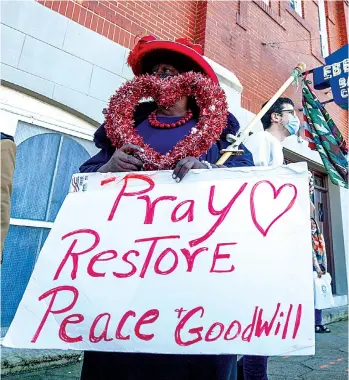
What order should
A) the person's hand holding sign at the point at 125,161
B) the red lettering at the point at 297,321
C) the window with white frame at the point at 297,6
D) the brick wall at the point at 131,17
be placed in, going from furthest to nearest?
the window with white frame at the point at 297,6 < the brick wall at the point at 131,17 < the person's hand holding sign at the point at 125,161 < the red lettering at the point at 297,321

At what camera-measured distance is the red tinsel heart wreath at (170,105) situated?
1361mm

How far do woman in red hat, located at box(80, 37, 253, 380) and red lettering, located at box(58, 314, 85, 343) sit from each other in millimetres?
247

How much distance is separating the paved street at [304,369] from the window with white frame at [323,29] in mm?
6590

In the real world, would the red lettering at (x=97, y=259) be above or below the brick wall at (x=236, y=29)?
below

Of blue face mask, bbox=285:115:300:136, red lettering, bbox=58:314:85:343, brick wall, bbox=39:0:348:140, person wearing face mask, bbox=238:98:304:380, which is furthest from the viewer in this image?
brick wall, bbox=39:0:348:140

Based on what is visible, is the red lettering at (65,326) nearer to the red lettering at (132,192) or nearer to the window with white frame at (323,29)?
the red lettering at (132,192)

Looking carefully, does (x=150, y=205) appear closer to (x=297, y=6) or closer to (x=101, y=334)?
(x=101, y=334)

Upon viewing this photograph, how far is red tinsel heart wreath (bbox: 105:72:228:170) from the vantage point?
1361 millimetres

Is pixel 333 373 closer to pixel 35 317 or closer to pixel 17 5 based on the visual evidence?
pixel 35 317

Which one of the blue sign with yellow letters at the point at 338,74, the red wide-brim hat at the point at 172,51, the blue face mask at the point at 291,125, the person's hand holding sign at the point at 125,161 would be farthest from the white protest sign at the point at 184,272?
the blue sign with yellow letters at the point at 338,74

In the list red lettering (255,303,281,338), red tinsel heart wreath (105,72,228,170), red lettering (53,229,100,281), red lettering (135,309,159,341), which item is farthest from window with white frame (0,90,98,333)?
red lettering (255,303,281,338)

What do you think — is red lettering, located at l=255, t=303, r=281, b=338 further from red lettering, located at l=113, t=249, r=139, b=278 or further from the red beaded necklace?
the red beaded necklace

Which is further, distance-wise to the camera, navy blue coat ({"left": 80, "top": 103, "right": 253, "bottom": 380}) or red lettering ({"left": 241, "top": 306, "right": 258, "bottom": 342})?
navy blue coat ({"left": 80, "top": 103, "right": 253, "bottom": 380})

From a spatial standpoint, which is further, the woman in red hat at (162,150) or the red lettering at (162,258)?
the woman in red hat at (162,150)
